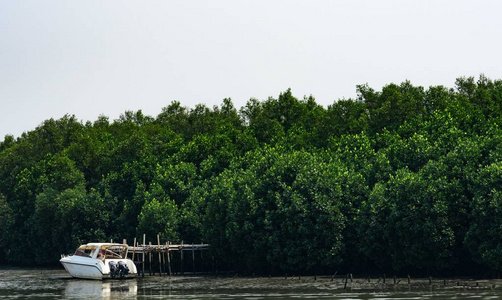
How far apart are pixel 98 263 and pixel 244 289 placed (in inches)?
679

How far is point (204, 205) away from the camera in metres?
80.6

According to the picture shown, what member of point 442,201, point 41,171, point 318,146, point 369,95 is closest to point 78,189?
point 41,171

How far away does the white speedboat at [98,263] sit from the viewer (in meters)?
67.9

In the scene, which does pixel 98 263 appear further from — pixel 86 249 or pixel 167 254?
pixel 167 254

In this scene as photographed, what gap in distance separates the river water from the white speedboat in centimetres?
84

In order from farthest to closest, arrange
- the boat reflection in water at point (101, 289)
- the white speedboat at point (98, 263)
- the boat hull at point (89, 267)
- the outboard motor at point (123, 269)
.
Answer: the outboard motor at point (123, 269) → the white speedboat at point (98, 263) → the boat hull at point (89, 267) → the boat reflection in water at point (101, 289)

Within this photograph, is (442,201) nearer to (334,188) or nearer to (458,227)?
(458,227)

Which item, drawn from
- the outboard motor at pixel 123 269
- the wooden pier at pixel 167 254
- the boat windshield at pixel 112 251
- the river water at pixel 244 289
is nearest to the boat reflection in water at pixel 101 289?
the river water at pixel 244 289

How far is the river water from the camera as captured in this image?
48.6 meters

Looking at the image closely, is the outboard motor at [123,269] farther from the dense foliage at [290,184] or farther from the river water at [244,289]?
the dense foliage at [290,184]

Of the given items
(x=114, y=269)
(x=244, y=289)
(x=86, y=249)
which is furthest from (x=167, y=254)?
(x=244, y=289)

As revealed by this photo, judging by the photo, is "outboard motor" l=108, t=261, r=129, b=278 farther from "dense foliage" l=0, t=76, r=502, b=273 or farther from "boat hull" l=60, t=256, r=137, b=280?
"dense foliage" l=0, t=76, r=502, b=273

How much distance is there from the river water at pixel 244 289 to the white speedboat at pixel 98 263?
33.3 inches

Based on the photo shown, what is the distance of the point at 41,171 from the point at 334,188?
51749mm
